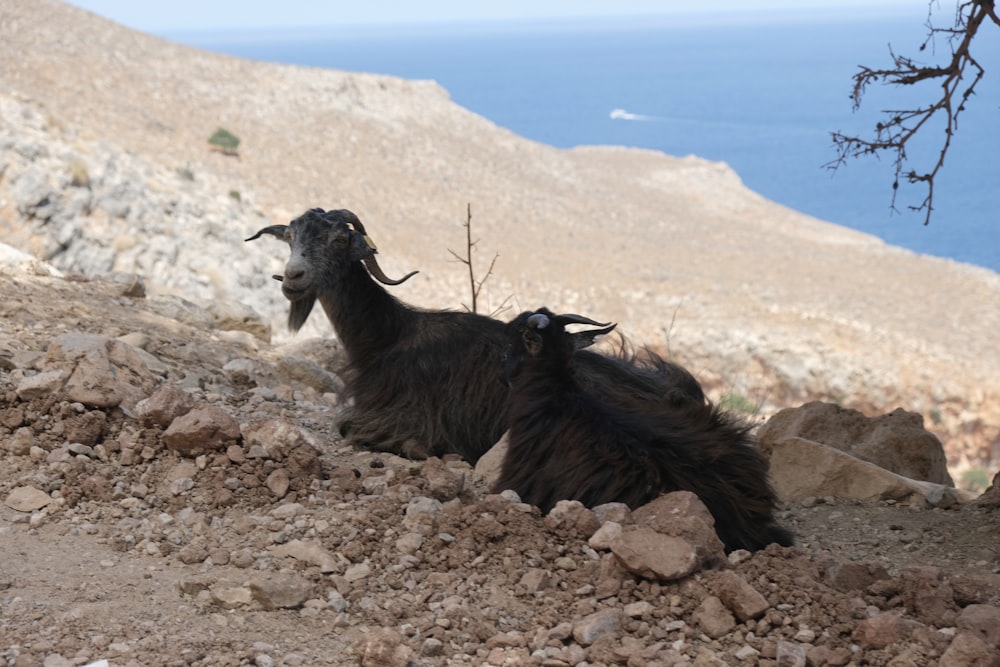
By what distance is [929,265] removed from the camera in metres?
36.9

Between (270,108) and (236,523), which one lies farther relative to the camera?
(270,108)

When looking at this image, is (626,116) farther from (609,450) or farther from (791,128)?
(609,450)

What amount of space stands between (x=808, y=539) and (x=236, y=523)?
3.08 m

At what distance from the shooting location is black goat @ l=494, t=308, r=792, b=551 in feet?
16.7

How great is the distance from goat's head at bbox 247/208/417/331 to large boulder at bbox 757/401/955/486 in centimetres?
307

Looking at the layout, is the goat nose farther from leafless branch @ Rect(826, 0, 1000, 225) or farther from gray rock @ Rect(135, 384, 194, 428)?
leafless branch @ Rect(826, 0, 1000, 225)

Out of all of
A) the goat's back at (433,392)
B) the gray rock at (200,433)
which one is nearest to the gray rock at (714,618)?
the gray rock at (200,433)

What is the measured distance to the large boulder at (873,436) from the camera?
7613 mm

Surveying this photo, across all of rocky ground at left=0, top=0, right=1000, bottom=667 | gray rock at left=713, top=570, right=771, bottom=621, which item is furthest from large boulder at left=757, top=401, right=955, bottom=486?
gray rock at left=713, top=570, right=771, bottom=621

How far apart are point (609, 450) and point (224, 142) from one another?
29876 mm

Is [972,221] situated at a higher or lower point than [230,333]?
higher

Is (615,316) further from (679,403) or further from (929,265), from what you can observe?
(679,403)

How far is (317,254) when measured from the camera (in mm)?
7070

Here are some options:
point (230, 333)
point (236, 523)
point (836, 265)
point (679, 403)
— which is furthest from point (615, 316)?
point (236, 523)
